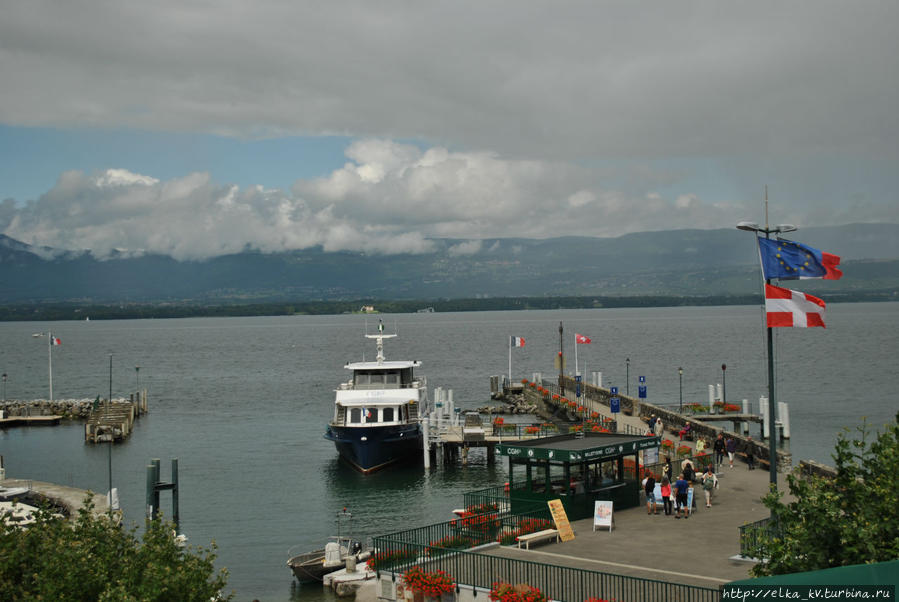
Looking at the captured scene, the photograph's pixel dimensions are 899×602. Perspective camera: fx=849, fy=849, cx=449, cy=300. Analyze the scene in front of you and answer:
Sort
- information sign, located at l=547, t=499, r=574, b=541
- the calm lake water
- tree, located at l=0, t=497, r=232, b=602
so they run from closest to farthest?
tree, located at l=0, t=497, r=232, b=602 < information sign, located at l=547, t=499, r=574, b=541 < the calm lake water

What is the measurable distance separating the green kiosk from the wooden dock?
3723 cm

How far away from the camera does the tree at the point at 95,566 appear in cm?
1248

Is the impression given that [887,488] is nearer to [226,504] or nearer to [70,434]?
[226,504]

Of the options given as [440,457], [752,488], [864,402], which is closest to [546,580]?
[752,488]

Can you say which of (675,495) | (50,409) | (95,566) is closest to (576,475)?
(675,495)

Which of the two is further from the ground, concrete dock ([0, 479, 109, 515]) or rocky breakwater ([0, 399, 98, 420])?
concrete dock ([0, 479, 109, 515])

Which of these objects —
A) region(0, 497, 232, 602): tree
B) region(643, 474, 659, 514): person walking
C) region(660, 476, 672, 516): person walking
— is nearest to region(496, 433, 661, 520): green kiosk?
region(643, 474, 659, 514): person walking

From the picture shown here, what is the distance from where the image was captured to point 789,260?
18.8 m

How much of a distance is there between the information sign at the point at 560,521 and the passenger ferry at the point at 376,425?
2365 cm

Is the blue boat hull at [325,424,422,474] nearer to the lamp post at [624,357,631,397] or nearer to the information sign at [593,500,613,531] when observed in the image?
the lamp post at [624,357,631,397]

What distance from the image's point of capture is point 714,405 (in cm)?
6159

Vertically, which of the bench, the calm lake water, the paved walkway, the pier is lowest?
the calm lake water

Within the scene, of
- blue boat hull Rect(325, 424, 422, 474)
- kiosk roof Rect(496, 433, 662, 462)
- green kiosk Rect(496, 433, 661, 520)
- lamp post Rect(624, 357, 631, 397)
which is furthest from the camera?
lamp post Rect(624, 357, 631, 397)

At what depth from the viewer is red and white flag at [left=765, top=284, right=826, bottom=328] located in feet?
61.2
